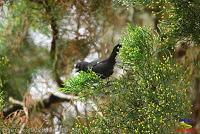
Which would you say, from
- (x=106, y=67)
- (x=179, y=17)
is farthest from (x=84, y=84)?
(x=179, y=17)

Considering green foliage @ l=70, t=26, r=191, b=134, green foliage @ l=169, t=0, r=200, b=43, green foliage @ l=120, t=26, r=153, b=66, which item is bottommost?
green foliage @ l=70, t=26, r=191, b=134

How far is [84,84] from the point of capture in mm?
1763

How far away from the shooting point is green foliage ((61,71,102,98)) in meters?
1.76

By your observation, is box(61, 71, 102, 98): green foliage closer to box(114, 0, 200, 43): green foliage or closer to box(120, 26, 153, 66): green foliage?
box(120, 26, 153, 66): green foliage

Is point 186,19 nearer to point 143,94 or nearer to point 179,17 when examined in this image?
point 179,17

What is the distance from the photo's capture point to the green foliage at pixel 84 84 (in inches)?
69.2

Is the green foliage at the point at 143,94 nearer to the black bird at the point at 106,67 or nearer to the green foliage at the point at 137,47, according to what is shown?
the green foliage at the point at 137,47

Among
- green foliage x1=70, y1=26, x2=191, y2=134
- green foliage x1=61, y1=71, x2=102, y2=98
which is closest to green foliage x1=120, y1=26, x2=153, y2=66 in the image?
green foliage x1=70, y1=26, x2=191, y2=134

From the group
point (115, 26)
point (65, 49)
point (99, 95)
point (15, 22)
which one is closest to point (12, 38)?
point (15, 22)

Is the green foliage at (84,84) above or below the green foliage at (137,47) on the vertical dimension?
below

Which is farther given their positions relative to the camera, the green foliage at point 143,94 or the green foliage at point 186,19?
the green foliage at point 186,19

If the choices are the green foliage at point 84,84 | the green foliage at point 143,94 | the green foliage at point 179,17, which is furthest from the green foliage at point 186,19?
the green foliage at point 84,84

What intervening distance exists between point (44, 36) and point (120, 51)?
1.53 m

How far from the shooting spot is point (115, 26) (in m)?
3.15
